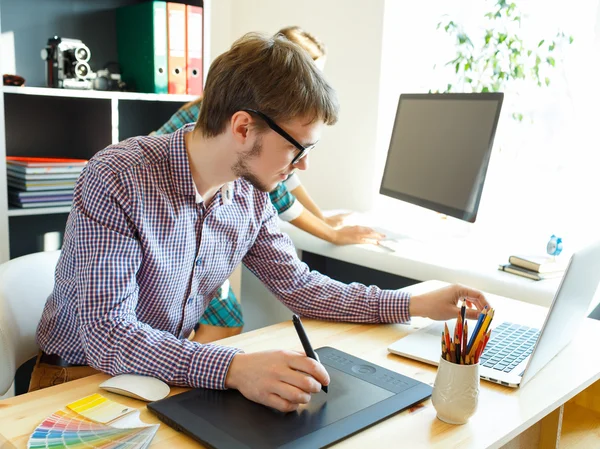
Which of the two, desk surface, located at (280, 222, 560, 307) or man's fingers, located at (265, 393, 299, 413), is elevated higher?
man's fingers, located at (265, 393, 299, 413)

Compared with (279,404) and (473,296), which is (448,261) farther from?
(279,404)

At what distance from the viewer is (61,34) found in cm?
235

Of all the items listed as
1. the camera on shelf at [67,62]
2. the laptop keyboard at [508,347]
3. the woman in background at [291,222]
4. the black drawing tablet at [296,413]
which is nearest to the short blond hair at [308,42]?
the woman in background at [291,222]

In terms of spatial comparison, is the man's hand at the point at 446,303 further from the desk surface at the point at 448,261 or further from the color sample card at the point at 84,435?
the color sample card at the point at 84,435

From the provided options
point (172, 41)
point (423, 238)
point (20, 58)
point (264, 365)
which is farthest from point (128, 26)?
point (264, 365)

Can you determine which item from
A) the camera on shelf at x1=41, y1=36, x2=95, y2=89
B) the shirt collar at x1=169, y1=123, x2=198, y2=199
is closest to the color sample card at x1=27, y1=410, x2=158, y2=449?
the shirt collar at x1=169, y1=123, x2=198, y2=199

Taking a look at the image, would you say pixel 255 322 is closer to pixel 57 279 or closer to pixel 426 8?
pixel 57 279

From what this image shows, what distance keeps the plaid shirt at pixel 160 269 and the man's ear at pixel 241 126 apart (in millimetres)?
121

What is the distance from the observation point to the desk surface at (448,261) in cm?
161

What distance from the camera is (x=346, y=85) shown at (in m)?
2.68

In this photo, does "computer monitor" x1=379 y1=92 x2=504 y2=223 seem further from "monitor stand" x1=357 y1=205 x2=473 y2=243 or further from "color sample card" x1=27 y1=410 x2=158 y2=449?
"color sample card" x1=27 y1=410 x2=158 y2=449

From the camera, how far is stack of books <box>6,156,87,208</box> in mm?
2068

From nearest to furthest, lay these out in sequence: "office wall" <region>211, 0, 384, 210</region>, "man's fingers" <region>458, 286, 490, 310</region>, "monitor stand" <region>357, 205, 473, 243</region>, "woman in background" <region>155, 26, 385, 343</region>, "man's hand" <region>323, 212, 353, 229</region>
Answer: "man's fingers" <region>458, 286, 490, 310</region>, "woman in background" <region>155, 26, 385, 343</region>, "monitor stand" <region>357, 205, 473, 243</region>, "man's hand" <region>323, 212, 353, 229</region>, "office wall" <region>211, 0, 384, 210</region>

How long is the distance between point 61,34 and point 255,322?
4.18 feet
